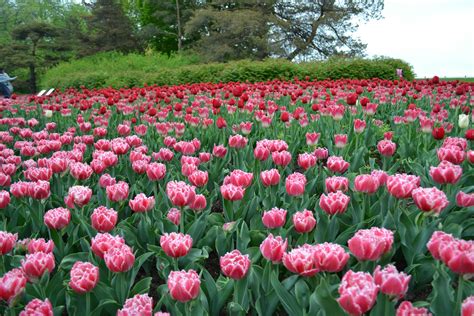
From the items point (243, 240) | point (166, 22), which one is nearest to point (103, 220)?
point (243, 240)

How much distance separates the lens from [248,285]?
174 centimetres

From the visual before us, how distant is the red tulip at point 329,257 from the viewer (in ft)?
4.44

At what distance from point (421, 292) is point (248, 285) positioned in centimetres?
78

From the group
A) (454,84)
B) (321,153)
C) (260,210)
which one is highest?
(454,84)

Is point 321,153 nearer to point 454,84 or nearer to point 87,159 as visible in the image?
point 87,159

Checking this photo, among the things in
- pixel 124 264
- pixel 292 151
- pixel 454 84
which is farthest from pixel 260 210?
pixel 454 84

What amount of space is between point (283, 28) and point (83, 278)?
83.7ft

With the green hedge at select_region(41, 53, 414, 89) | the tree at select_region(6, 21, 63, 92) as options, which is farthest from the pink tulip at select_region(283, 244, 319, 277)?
the tree at select_region(6, 21, 63, 92)

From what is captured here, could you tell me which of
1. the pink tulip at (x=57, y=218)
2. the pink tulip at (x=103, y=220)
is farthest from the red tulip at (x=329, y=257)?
the pink tulip at (x=57, y=218)

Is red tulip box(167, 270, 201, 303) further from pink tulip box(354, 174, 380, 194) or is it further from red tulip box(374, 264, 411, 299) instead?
pink tulip box(354, 174, 380, 194)

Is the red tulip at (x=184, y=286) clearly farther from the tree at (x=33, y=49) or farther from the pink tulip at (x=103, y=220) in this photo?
the tree at (x=33, y=49)

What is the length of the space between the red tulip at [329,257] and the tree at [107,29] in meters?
34.8

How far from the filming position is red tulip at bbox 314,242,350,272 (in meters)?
1.35

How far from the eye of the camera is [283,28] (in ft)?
84.1
